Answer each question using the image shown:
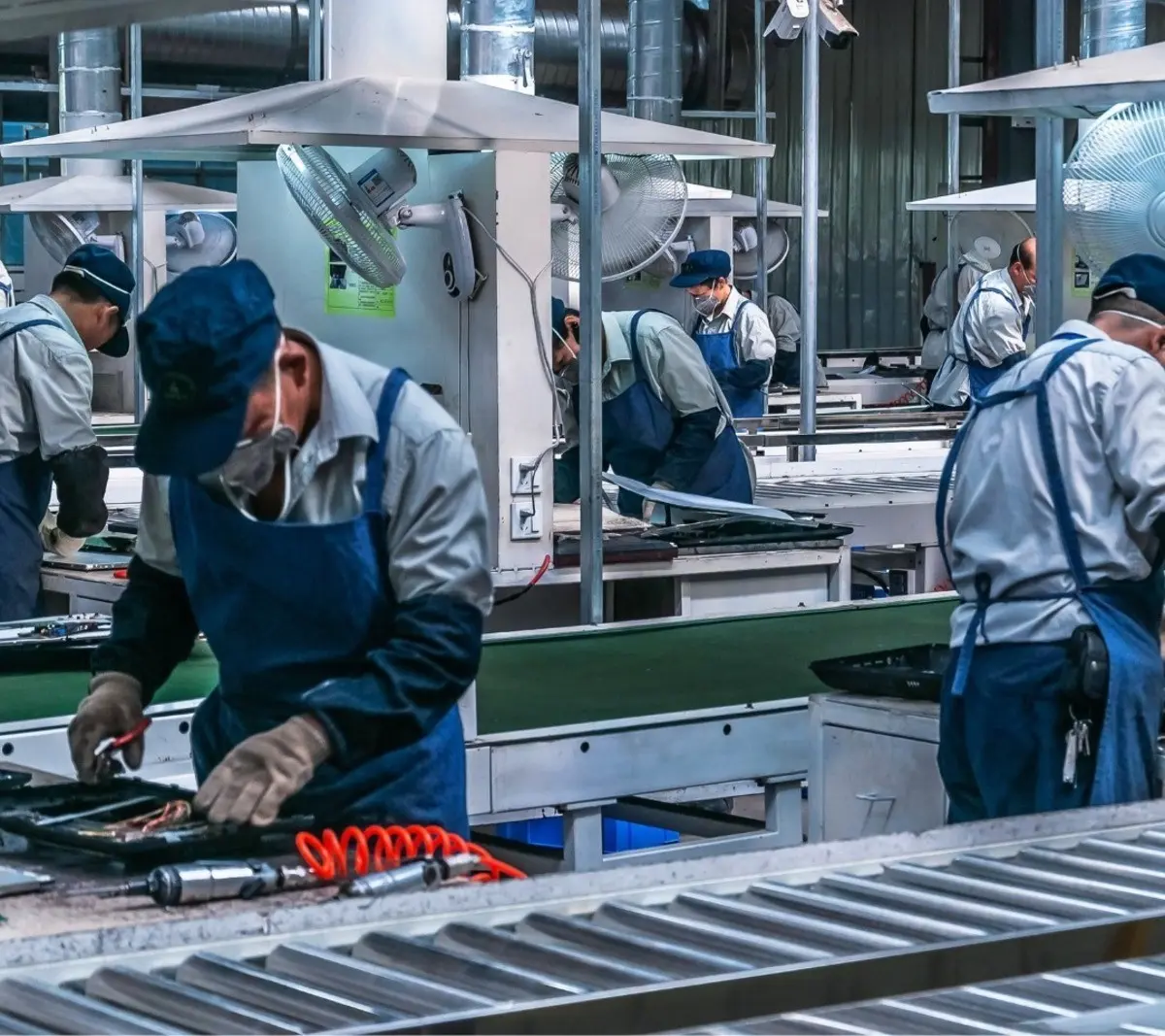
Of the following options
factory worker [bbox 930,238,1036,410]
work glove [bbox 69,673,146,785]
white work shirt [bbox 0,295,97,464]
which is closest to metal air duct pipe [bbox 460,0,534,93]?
white work shirt [bbox 0,295,97,464]

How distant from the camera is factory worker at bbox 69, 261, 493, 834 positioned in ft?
6.89

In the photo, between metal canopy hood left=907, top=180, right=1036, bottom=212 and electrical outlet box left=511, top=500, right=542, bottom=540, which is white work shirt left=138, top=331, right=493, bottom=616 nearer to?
electrical outlet box left=511, top=500, right=542, bottom=540

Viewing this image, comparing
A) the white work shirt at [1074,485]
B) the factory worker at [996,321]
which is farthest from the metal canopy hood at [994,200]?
the white work shirt at [1074,485]

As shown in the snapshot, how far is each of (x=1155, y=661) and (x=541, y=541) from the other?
2.06 meters

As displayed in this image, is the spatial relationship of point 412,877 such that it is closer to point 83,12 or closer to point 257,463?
point 257,463

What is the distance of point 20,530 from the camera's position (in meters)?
4.50

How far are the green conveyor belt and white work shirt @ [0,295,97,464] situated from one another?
675 mm

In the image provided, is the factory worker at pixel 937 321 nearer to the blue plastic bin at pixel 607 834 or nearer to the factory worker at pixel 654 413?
the factory worker at pixel 654 413

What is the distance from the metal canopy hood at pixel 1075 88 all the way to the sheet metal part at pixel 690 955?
187 cm

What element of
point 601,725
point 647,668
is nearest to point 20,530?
point 647,668

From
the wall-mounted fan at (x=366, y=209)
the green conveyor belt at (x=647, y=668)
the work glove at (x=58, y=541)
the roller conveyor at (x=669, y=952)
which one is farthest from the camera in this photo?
the work glove at (x=58, y=541)

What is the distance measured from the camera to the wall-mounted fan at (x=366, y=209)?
457cm

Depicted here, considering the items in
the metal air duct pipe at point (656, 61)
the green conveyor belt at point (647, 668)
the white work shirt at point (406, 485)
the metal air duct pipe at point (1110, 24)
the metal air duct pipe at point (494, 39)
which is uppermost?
the metal air duct pipe at point (656, 61)

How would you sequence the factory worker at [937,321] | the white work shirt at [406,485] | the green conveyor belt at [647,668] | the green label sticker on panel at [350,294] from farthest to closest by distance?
the factory worker at [937,321] < the green label sticker on panel at [350,294] < the green conveyor belt at [647,668] < the white work shirt at [406,485]
